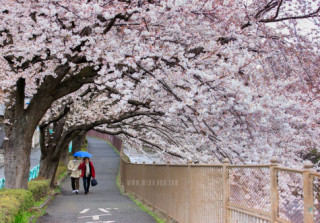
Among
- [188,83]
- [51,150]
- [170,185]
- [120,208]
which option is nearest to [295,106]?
[188,83]

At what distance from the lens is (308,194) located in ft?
13.3

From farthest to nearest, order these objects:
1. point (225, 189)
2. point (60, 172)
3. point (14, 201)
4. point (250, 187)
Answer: point (60, 172) < point (14, 201) < point (225, 189) < point (250, 187)

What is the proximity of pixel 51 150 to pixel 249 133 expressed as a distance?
11979 mm

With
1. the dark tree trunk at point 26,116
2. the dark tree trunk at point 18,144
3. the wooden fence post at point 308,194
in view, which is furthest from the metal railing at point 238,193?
the dark tree trunk at point 18,144

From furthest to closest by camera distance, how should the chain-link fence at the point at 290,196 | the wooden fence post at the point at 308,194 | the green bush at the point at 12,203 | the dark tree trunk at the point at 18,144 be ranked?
the dark tree trunk at the point at 18,144
the green bush at the point at 12,203
the chain-link fence at the point at 290,196
the wooden fence post at the point at 308,194

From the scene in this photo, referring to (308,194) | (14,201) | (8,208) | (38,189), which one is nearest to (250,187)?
(308,194)

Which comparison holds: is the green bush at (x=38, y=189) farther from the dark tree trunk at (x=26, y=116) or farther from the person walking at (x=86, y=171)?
the person walking at (x=86, y=171)

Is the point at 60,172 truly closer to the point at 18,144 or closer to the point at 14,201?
the point at 18,144

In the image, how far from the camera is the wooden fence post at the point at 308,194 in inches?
156

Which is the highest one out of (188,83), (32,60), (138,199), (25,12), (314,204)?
(25,12)

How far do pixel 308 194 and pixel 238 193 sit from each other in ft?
8.17

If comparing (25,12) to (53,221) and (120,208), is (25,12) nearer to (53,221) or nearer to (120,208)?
(53,221)

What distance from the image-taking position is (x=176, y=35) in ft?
30.7

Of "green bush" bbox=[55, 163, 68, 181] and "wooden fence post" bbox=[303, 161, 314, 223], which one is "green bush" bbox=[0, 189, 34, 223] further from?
"green bush" bbox=[55, 163, 68, 181]
